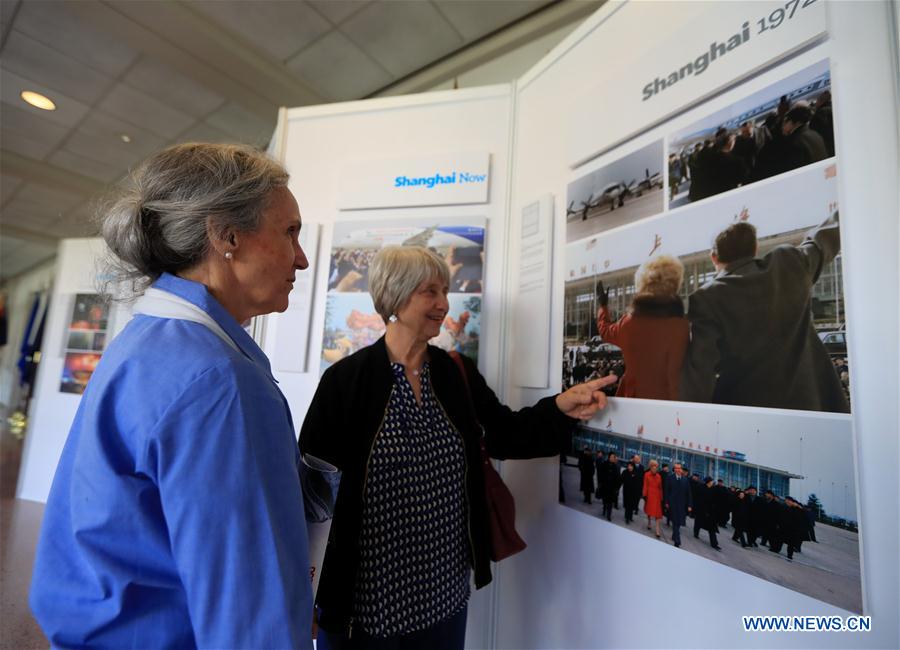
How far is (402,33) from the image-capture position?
3.05 metres

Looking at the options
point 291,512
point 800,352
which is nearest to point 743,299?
point 800,352

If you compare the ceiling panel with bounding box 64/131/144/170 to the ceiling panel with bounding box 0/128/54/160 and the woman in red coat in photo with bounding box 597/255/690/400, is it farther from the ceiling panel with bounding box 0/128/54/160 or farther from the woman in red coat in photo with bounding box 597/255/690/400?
the woman in red coat in photo with bounding box 597/255/690/400

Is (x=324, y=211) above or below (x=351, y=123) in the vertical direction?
below

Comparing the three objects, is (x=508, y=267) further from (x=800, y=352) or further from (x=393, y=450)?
(x=800, y=352)

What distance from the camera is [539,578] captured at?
5.04 feet

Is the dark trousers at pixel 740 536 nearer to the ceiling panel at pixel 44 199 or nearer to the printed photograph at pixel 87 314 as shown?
the printed photograph at pixel 87 314

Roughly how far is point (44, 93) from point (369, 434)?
4804 millimetres

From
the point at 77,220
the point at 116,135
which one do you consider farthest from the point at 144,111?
the point at 77,220


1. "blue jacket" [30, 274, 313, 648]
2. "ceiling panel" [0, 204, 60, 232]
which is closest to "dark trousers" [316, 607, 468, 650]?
"blue jacket" [30, 274, 313, 648]

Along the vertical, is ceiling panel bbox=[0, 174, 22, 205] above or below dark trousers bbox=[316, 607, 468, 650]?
above

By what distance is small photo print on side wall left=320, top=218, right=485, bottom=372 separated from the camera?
6.10ft

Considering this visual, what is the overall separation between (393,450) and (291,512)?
1.83 feet

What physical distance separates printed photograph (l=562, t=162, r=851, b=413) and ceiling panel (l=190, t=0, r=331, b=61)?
2.73m

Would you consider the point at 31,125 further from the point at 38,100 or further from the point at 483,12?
the point at 483,12
